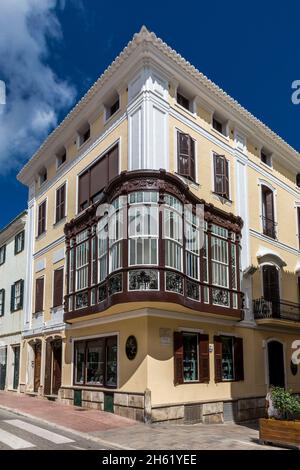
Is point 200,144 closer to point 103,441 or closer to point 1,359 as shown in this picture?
point 103,441

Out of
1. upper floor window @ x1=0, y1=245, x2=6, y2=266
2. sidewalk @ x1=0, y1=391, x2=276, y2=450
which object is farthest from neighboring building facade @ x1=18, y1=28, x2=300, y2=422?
upper floor window @ x1=0, y1=245, x2=6, y2=266

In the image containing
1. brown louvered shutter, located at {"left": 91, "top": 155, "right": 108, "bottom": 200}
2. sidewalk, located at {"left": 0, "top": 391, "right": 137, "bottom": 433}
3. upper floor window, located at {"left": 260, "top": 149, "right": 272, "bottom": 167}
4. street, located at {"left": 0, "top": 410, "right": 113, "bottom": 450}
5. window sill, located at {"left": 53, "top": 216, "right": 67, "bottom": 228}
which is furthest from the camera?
upper floor window, located at {"left": 260, "top": 149, "right": 272, "bottom": 167}

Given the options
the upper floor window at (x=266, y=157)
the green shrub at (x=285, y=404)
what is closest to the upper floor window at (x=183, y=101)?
the upper floor window at (x=266, y=157)

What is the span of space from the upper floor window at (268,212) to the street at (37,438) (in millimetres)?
12351

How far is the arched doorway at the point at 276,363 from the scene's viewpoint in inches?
770

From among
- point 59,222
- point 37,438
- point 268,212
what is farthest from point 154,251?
point 268,212

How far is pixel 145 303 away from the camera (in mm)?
14391

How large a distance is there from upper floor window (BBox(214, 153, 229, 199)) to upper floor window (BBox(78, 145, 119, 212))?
157 inches

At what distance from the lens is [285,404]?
11336 millimetres

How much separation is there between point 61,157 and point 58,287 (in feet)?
20.3

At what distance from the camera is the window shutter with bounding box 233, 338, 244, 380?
17.8 m

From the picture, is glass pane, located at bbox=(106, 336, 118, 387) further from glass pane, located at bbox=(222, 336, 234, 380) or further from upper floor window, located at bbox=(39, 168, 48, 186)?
upper floor window, located at bbox=(39, 168, 48, 186)
